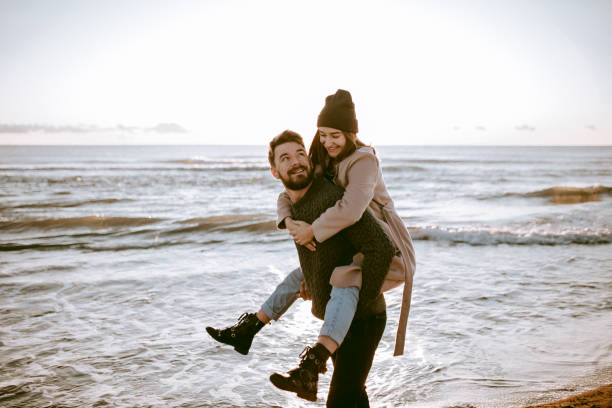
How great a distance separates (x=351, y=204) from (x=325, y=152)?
0.57 metres

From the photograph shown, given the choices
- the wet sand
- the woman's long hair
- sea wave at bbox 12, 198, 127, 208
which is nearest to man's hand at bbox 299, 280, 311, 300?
the woman's long hair

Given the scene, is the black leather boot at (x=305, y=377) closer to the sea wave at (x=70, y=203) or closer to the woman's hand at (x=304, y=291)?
the woman's hand at (x=304, y=291)

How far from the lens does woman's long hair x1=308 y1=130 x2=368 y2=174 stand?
2729 millimetres

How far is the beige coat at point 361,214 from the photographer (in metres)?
2.43

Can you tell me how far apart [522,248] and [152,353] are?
26.1 ft

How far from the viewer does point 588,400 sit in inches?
134

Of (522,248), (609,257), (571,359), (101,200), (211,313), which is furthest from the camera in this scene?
(101,200)

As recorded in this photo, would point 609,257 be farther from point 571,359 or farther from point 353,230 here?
point 353,230

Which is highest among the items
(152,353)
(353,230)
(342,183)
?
(342,183)

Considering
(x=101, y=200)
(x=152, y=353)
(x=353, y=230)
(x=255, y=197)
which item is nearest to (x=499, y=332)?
(x=353, y=230)

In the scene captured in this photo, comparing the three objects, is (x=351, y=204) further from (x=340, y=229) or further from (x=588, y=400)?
(x=588, y=400)

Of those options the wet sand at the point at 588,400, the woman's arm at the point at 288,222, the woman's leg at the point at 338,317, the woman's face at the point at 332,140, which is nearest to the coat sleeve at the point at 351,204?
the woman's arm at the point at 288,222

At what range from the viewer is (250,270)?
7.91 meters

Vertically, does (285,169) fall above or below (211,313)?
above
